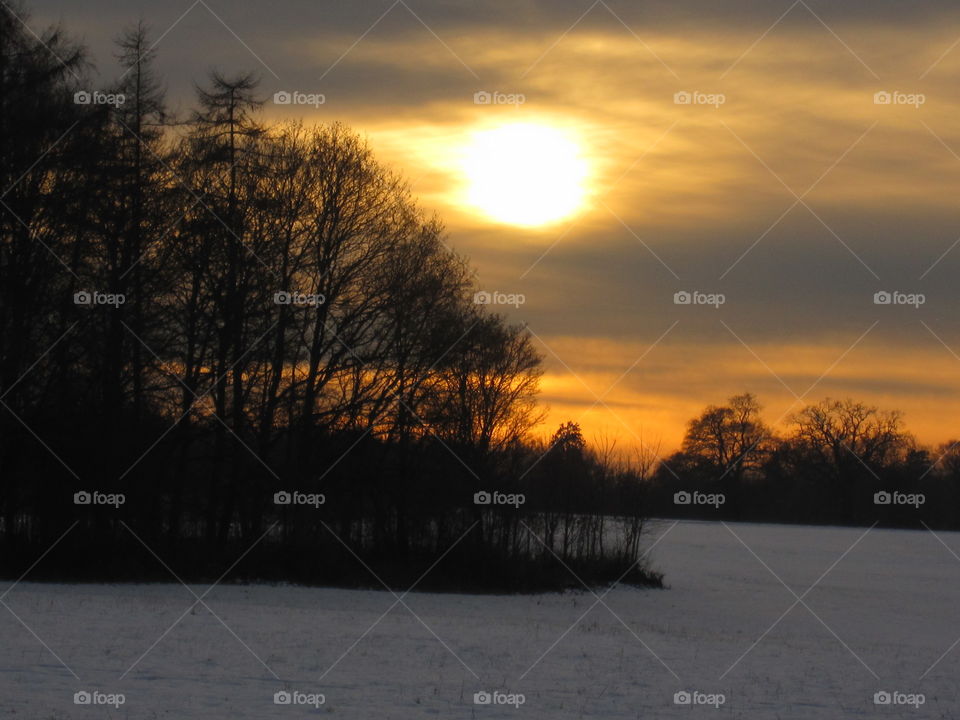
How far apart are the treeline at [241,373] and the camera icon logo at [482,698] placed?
829 inches

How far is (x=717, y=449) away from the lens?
115875 mm

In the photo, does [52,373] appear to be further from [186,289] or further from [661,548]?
[661,548]

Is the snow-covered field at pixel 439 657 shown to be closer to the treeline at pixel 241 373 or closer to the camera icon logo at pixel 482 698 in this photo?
the camera icon logo at pixel 482 698

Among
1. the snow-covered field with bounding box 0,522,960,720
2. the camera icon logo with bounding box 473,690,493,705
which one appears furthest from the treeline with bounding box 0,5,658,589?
the camera icon logo with bounding box 473,690,493,705

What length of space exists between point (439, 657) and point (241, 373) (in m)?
22.9

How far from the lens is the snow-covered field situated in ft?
50.2

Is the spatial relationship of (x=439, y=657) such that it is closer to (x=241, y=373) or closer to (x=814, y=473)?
(x=241, y=373)

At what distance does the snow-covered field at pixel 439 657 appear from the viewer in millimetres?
15297

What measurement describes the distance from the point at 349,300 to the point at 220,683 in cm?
2859

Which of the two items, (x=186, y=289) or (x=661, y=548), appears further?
(x=661, y=548)

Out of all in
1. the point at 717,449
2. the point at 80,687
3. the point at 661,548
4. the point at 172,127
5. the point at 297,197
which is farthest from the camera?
the point at 717,449

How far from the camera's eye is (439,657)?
798 inches

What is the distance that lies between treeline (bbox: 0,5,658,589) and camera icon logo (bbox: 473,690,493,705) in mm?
21068

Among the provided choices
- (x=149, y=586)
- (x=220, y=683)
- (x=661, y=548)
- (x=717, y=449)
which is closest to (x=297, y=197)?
(x=149, y=586)
